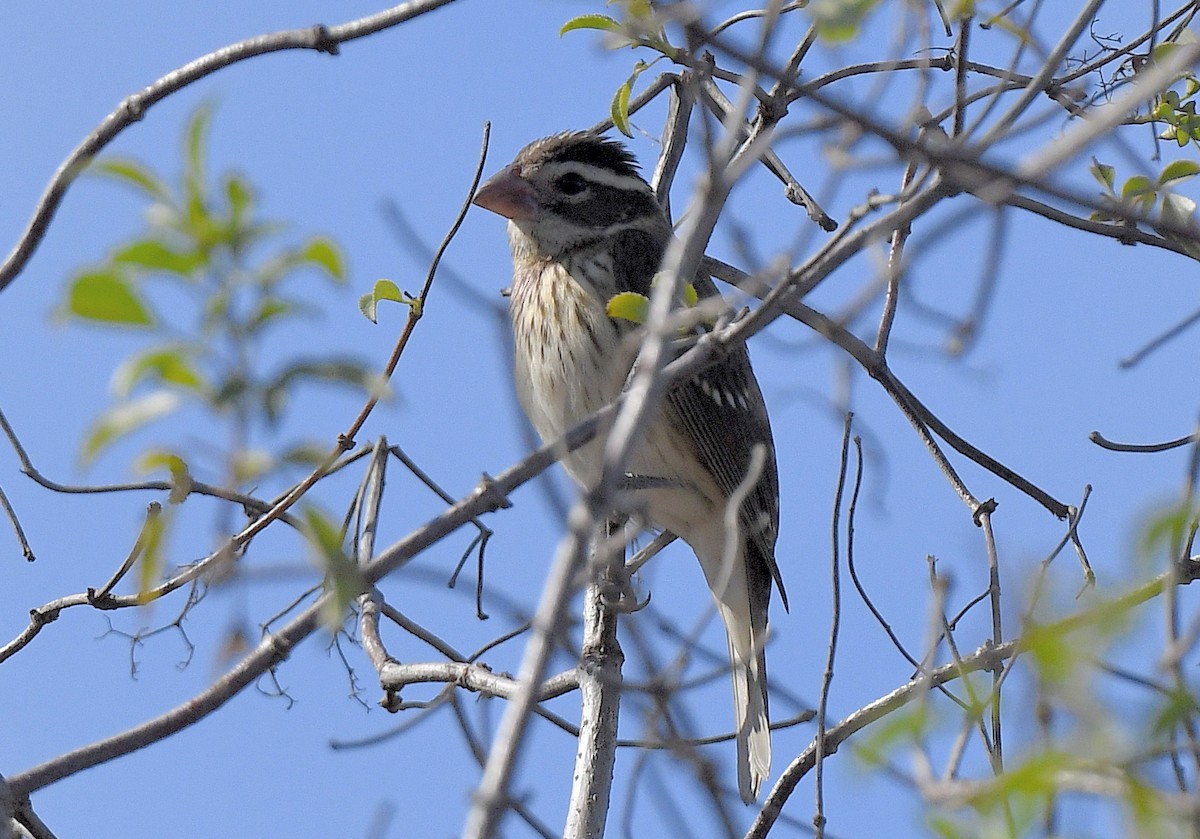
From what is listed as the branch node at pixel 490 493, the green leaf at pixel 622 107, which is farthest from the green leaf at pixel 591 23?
the branch node at pixel 490 493

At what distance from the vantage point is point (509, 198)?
191 inches

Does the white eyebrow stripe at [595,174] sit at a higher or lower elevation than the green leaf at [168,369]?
higher

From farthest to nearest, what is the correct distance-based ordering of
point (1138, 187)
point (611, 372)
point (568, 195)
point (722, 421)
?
1. point (568, 195)
2. point (722, 421)
3. point (611, 372)
4. point (1138, 187)

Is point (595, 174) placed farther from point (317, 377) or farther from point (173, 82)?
point (317, 377)

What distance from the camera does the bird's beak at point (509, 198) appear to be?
4836 millimetres

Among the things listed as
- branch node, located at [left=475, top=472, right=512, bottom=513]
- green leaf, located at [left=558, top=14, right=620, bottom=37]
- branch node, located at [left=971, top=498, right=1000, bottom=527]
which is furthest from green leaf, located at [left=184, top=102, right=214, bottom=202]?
branch node, located at [left=971, top=498, right=1000, bottom=527]

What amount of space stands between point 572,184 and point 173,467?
3.29 m

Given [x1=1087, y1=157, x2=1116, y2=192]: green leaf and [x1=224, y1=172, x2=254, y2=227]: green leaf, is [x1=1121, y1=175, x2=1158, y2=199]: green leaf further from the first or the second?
[x1=224, y1=172, x2=254, y2=227]: green leaf

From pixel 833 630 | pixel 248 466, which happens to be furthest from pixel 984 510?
pixel 248 466

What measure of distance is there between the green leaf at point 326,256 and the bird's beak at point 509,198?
3.29 metres

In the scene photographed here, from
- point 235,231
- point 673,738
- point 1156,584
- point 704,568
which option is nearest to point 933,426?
point 704,568

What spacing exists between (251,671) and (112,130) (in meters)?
0.96

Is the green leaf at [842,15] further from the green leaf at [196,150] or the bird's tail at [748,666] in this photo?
the bird's tail at [748,666]

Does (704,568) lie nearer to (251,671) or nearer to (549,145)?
(549,145)
